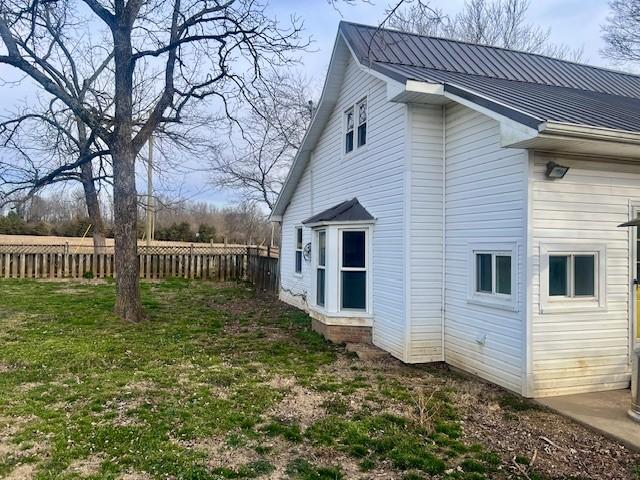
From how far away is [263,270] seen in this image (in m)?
17.0

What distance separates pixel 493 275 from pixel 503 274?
19 centimetres

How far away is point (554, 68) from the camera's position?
33.0ft

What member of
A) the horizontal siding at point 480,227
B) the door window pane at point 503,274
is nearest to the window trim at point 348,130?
the horizontal siding at point 480,227

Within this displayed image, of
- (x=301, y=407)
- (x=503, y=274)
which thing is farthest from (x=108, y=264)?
(x=503, y=274)

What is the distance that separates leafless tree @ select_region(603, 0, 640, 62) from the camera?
1966cm

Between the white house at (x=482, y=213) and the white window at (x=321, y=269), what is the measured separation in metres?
0.05

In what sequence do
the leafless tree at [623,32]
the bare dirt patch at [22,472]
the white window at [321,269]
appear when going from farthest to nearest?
the leafless tree at [623,32]
the white window at [321,269]
the bare dirt patch at [22,472]

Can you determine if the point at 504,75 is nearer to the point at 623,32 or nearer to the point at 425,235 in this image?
the point at 425,235

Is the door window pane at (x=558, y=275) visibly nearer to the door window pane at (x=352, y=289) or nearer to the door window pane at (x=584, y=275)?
the door window pane at (x=584, y=275)

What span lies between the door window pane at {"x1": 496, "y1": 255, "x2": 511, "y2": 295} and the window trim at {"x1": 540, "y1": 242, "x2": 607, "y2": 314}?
18.0 inches

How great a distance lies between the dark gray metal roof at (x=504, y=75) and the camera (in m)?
6.46

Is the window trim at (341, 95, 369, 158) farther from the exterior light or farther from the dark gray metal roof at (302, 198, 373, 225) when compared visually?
the exterior light

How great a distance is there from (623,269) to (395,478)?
4234 millimetres

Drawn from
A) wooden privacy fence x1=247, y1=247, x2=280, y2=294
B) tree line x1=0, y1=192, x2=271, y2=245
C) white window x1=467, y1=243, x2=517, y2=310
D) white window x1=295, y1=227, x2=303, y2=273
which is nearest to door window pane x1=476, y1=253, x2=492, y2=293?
white window x1=467, y1=243, x2=517, y2=310
